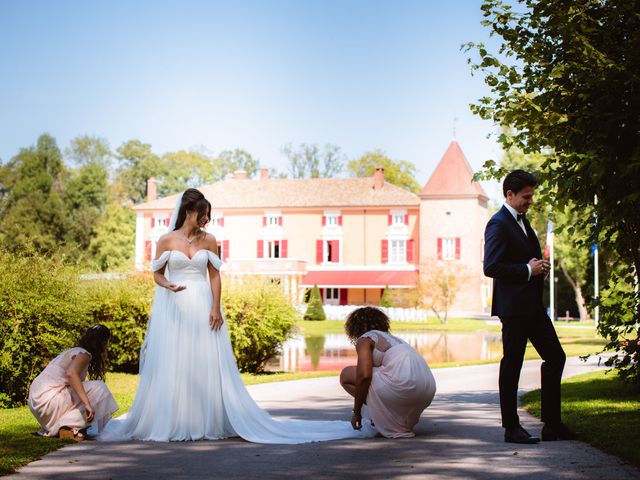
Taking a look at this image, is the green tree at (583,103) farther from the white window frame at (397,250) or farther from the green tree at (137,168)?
the green tree at (137,168)

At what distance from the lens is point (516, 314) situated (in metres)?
6.35

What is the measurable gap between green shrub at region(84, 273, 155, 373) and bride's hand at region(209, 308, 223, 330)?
8.19 metres

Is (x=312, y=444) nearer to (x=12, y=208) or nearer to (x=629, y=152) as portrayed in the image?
(x=629, y=152)

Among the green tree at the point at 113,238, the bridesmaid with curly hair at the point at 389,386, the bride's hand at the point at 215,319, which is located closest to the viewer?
the bridesmaid with curly hair at the point at 389,386

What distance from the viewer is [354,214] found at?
2352 inches

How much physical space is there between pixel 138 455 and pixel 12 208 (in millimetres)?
59282

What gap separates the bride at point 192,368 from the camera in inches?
279

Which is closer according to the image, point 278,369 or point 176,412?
point 176,412

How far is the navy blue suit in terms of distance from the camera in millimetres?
6359

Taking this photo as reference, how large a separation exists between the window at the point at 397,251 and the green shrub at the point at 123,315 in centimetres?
4392

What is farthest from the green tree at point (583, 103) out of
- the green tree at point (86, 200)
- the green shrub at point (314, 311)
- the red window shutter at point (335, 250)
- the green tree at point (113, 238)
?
the green tree at point (86, 200)

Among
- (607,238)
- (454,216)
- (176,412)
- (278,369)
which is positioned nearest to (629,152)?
(607,238)

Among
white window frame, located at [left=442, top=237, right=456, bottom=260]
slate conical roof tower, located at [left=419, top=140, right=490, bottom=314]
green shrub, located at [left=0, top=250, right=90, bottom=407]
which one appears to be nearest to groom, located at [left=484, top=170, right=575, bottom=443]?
green shrub, located at [left=0, top=250, right=90, bottom=407]

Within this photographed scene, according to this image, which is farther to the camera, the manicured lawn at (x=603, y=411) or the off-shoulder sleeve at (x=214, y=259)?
the off-shoulder sleeve at (x=214, y=259)
